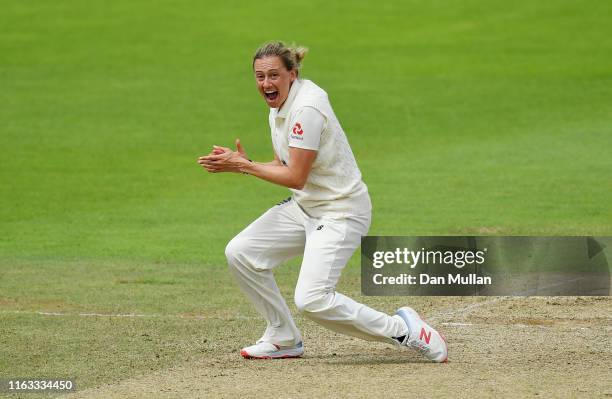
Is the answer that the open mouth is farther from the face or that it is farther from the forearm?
the forearm

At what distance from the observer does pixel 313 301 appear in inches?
322

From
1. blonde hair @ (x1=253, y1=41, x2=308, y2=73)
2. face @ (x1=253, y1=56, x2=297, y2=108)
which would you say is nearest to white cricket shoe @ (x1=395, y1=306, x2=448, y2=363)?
face @ (x1=253, y1=56, x2=297, y2=108)

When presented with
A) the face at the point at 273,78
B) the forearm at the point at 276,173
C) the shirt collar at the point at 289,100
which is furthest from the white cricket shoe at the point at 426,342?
the face at the point at 273,78

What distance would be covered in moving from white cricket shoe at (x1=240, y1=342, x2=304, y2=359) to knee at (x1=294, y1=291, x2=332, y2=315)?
686 millimetres

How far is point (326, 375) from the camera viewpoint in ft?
26.3

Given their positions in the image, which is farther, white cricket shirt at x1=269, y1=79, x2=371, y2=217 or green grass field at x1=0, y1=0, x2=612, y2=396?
green grass field at x1=0, y1=0, x2=612, y2=396

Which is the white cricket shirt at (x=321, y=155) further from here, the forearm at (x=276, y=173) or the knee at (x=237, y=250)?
the knee at (x=237, y=250)

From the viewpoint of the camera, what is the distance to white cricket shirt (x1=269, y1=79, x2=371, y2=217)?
8.25 m

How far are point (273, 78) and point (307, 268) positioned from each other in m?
1.35

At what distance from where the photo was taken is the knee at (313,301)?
26.9ft

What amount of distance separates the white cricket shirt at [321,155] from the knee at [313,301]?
62cm

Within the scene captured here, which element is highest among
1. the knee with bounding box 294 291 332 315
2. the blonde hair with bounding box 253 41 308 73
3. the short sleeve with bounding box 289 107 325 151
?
the blonde hair with bounding box 253 41 308 73
